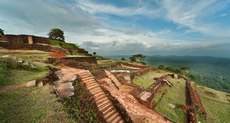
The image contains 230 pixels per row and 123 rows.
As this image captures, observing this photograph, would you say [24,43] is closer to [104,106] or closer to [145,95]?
[104,106]

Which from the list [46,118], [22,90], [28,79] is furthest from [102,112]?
[28,79]

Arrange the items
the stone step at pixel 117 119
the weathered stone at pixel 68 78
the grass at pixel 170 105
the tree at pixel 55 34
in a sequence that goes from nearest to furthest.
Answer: the stone step at pixel 117 119 < the weathered stone at pixel 68 78 < the grass at pixel 170 105 < the tree at pixel 55 34

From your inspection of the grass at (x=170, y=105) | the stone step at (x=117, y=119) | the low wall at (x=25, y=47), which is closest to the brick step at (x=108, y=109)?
the stone step at (x=117, y=119)

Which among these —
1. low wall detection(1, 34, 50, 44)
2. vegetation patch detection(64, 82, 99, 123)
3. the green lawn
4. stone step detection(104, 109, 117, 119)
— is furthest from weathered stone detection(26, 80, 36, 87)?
low wall detection(1, 34, 50, 44)

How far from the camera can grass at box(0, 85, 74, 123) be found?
17.5ft

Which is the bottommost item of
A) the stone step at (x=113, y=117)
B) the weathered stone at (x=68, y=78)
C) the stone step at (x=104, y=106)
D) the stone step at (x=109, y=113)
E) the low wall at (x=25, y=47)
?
the stone step at (x=113, y=117)

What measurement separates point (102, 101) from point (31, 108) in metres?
3.82

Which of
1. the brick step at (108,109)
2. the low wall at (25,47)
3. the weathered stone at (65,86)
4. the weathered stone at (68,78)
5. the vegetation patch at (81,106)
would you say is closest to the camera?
the vegetation patch at (81,106)

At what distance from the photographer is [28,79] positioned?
8836 mm

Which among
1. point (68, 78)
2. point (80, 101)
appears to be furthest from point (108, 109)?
point (68, 78)

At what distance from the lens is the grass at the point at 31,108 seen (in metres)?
5.33

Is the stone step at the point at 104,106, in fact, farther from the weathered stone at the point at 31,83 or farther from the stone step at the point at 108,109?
the weathered stone at the point at 31,83

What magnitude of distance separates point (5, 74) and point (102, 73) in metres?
7.02

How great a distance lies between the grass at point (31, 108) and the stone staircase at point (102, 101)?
254cm
